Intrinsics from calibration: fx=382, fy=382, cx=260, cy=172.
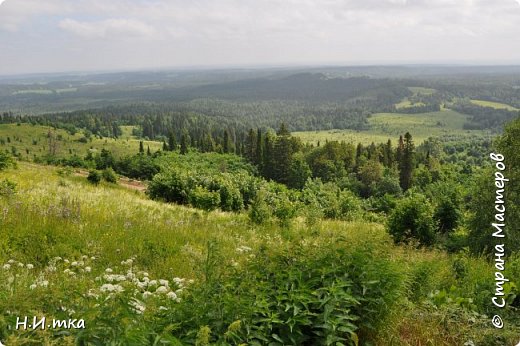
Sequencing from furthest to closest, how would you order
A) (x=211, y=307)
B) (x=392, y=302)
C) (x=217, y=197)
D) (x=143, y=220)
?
(x=217, y=197) < (x=143, y=220) < (x=392, y=302) < (x=211, y=307)

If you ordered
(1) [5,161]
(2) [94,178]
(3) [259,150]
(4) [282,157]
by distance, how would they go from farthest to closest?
1. (3) [259,150]
2. (4) [282,157]
3. (2) [94,178]
4. (1) [5,161]

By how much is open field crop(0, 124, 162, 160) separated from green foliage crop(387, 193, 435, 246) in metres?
113

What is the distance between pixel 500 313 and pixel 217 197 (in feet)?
57.6

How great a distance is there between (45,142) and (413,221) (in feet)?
462

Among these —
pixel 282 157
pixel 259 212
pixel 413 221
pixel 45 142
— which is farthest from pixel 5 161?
pixel 45 142

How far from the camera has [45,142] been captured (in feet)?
429

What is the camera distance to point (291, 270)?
4.24 meters

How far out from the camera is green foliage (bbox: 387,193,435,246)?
15281 mm

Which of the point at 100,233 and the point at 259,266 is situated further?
the point at 100,233

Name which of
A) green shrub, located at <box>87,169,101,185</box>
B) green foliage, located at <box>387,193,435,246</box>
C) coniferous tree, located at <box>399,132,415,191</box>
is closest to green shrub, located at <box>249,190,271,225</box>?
green foliage, located at <box>387,193,435,246</box>

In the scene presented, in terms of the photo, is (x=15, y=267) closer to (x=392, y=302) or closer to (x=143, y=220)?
(x=143, y=220)

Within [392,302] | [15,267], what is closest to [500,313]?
[392,302]

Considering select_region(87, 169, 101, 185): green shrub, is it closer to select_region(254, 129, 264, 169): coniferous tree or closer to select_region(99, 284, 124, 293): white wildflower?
select_region(99, 284, 124, 293): white wildflower

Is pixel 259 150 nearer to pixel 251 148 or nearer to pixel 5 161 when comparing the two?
pixel 251 148
